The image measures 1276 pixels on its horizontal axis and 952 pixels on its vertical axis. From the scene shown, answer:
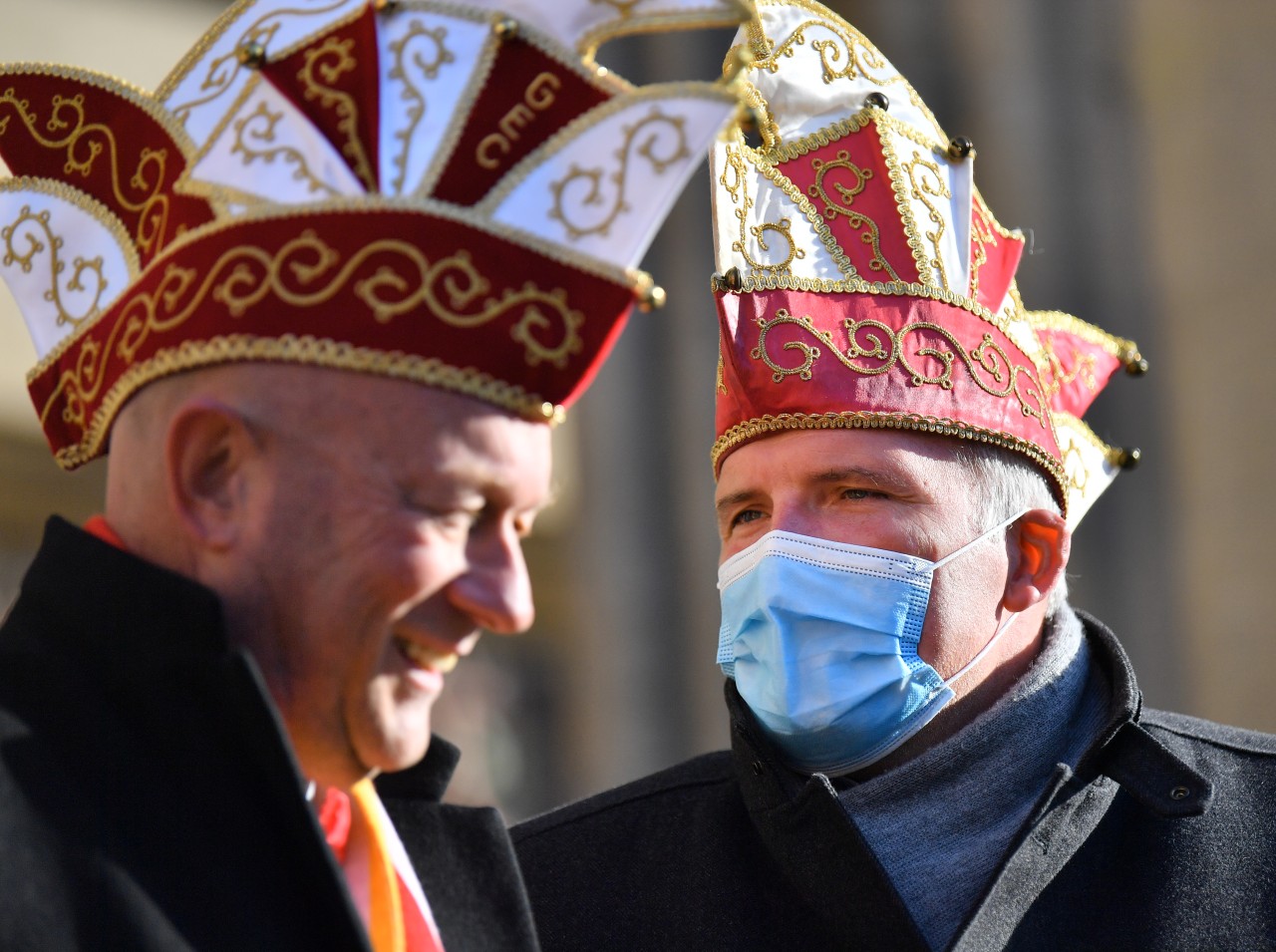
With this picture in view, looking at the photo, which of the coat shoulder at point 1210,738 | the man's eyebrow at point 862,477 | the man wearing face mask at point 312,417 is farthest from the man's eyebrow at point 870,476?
the man wearing face mask at point 312,417

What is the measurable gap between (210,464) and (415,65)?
62cm

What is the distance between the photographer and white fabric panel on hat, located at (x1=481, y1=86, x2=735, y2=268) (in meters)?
2.30

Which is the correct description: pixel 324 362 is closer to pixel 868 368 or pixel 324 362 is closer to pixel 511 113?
pixel 511 113

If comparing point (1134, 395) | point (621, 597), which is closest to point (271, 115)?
point (1134, 395)

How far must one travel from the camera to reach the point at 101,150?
255 cm

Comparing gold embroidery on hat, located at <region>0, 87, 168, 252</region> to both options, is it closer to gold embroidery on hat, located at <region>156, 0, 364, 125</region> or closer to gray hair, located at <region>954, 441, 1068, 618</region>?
gold embroidery on hat, located at <region>156, 0, 364, 125</region>

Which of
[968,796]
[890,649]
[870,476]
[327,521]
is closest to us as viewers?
[327,521]

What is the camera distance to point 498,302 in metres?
2.28

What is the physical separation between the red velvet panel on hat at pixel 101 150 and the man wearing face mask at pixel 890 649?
114 cm

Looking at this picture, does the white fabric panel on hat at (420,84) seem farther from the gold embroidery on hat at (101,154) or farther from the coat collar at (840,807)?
the coat collar at (840,807)

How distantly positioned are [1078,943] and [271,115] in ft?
6.83

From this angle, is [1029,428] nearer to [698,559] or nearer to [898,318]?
[898,318]

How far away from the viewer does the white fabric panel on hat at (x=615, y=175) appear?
230 cm

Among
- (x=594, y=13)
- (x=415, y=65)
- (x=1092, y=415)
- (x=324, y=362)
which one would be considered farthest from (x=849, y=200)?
(x=1092, y=415)
